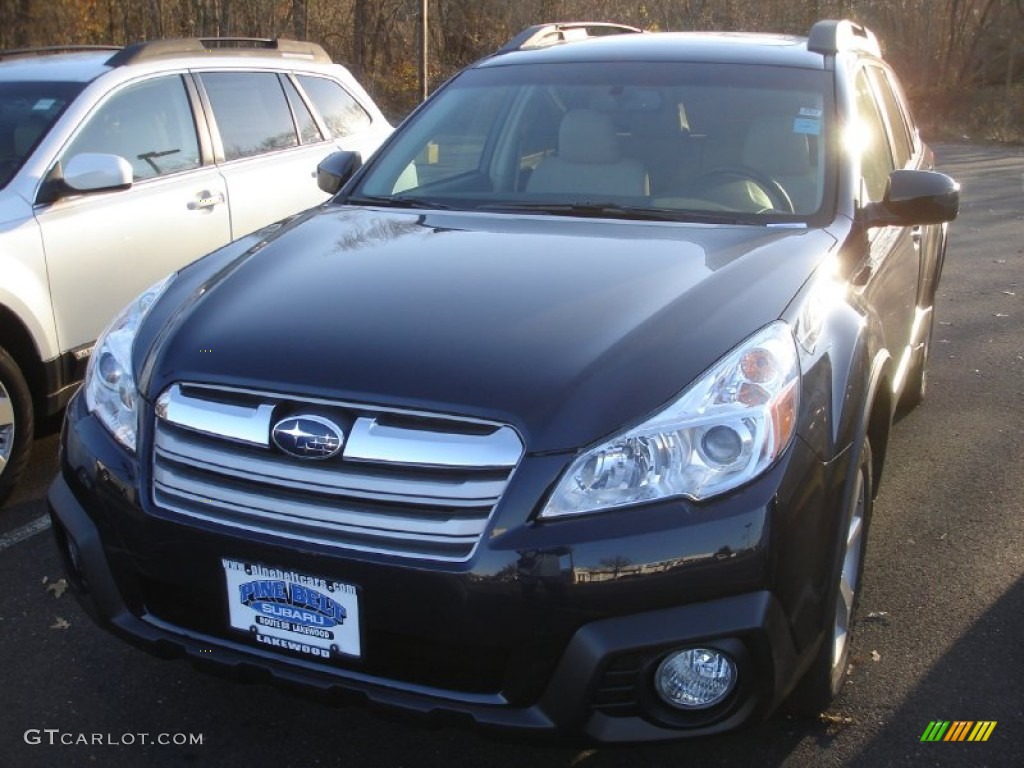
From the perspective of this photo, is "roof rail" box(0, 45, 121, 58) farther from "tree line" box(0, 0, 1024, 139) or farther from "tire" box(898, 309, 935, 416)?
"tree line" box(0, 0, 1024, 139)

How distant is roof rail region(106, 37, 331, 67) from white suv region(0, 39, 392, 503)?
13 millimetres

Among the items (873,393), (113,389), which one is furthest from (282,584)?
(873,393)

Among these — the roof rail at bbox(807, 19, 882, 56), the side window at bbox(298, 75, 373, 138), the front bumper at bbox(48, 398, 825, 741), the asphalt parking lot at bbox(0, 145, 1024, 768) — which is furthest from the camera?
the side window at bbox(298, 75, 373, 138)

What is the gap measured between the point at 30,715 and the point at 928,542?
309 centimetres

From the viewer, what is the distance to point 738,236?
10.5 ft

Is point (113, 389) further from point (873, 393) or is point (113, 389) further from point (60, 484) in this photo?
point (873, 393)

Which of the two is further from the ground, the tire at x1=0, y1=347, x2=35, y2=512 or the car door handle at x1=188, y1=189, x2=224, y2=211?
the car door handle at x1=188, y1=189, x2=224, y2=211

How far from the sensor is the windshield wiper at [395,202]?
3.71m

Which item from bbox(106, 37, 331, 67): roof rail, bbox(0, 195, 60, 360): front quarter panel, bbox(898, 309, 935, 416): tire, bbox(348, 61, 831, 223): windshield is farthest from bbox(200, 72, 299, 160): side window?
bbox(898, 309, 935, 416): tire

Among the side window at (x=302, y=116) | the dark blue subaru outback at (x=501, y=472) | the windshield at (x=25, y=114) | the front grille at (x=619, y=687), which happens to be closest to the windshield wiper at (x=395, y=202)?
the dark blue subaru outback at (x=501, y=472)

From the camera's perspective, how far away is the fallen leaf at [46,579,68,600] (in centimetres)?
364

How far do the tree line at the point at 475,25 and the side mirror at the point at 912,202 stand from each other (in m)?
20.1

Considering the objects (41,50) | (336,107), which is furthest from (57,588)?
(336,107)

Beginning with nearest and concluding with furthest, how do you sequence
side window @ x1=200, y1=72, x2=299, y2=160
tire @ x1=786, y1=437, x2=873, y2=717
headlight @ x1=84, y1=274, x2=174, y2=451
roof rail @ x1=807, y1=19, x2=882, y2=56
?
tire @ x1=786, y1=437, x2=873, y2=717, headlight @ x1=84, y1=274, x2=174, y2=451, roof rail @ x1=807, y1=19, x2=882, y2=56, side window @ x1=200, y1=72, x2=299, y2=160
